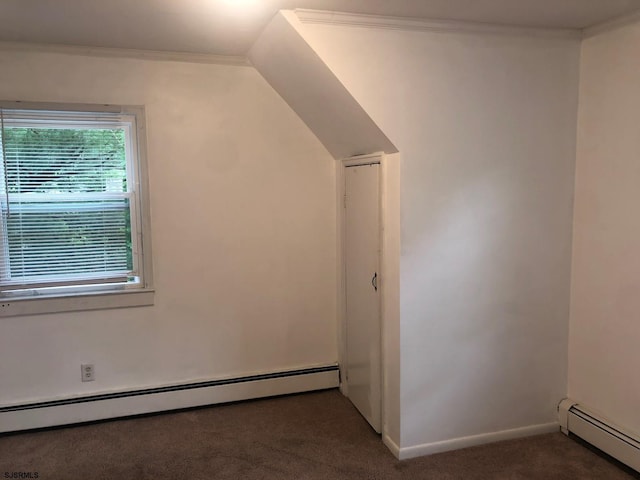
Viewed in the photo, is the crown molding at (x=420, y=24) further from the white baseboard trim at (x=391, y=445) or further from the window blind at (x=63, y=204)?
the white baseboard trim at (x=391, y=445)

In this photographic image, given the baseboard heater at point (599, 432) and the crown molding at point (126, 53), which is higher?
the crown molding at point (126, 53)

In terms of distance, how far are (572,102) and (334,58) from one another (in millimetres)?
1395

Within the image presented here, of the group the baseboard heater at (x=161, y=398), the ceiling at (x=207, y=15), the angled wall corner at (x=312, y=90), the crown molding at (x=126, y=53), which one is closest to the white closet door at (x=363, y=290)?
the angled wall corner at (x=312, y=90)

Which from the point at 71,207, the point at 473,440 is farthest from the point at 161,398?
the point at 473,440

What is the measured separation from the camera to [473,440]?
2.78 metres

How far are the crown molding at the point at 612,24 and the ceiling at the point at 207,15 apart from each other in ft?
0.10

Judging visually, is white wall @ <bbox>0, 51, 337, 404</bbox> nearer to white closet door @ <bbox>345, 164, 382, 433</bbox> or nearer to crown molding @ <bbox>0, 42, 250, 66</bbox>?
crown molding @ <bbox>0, 42, 250, 66</bbox>

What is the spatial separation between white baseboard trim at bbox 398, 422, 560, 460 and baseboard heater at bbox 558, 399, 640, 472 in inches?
4.5

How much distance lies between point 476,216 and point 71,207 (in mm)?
2365

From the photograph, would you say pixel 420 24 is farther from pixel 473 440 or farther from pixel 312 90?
pixel 473 440

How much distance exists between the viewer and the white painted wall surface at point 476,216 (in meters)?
2.53

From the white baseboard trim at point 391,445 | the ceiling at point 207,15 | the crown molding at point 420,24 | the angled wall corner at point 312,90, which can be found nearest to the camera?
the ceiling at point 207,15

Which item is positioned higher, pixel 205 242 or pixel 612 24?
pixel 612 24

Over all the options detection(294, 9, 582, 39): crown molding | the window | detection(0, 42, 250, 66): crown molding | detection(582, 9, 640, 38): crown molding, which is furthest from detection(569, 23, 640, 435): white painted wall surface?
the window
